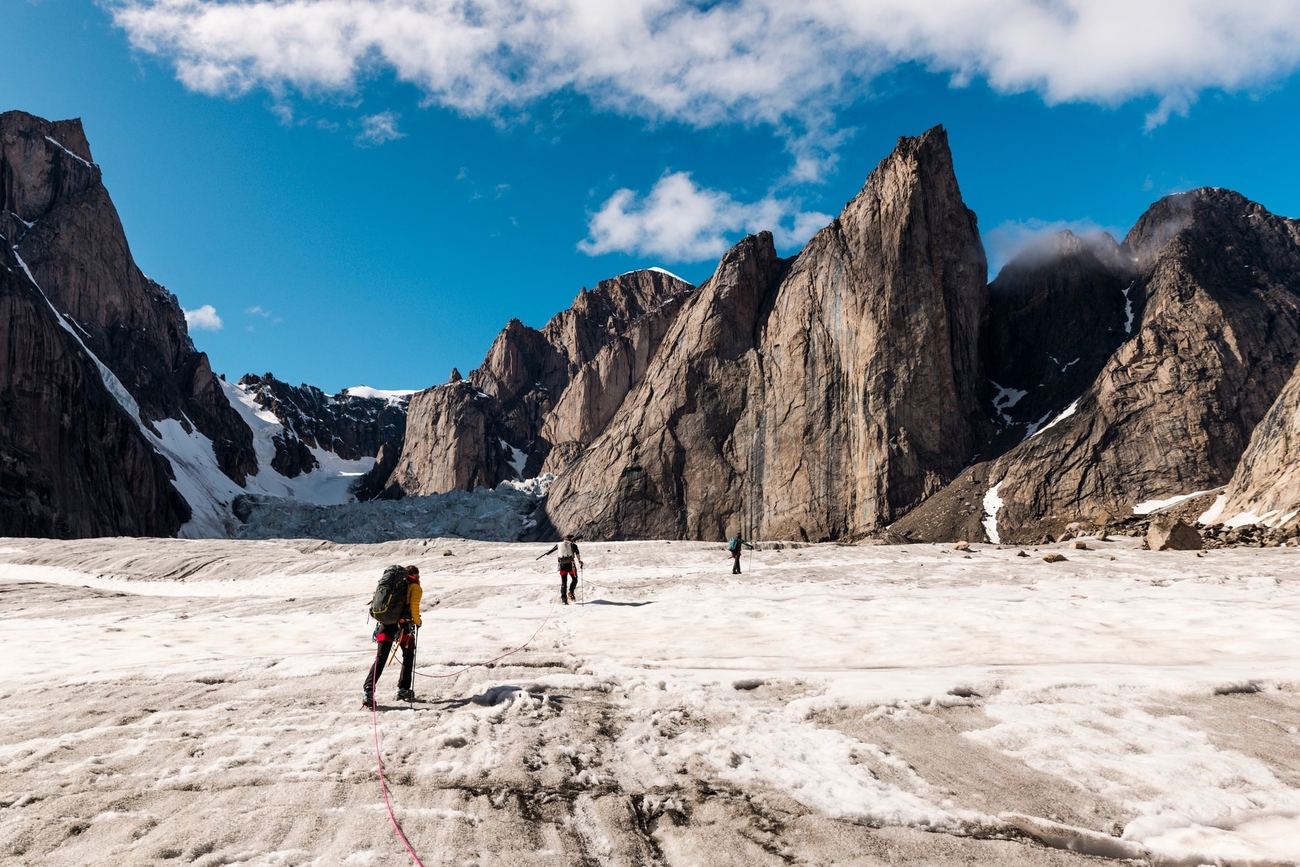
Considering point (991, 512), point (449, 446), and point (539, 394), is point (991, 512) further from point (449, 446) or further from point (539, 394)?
point (539, 394)

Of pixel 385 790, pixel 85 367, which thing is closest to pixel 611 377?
pixel 85 367

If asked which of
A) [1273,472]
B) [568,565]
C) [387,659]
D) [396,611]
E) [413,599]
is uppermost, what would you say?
[1273,472]

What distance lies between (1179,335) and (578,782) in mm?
67159

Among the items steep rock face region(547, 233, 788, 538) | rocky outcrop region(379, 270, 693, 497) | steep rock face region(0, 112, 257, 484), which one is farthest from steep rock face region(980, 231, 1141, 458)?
steep rock face region(0, 112, 257, 484)

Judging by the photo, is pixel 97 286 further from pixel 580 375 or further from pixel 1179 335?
pixel 1179 335

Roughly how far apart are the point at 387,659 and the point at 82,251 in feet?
401

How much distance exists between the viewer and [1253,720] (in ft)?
22.2

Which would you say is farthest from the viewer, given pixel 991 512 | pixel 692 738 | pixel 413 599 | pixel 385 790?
pixel 991 512

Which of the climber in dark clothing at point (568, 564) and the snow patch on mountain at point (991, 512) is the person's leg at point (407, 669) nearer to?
the climber in dark clothing at point (568, 564)

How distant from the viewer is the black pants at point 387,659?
7.67m

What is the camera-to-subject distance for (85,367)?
71.1 meters

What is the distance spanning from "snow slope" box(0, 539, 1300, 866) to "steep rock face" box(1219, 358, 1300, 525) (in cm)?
1936

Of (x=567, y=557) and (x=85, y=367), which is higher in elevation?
(x=85, y=367)

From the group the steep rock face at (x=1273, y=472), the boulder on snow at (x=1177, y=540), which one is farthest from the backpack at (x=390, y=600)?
the steep rock face at (x=1273, y=472)
